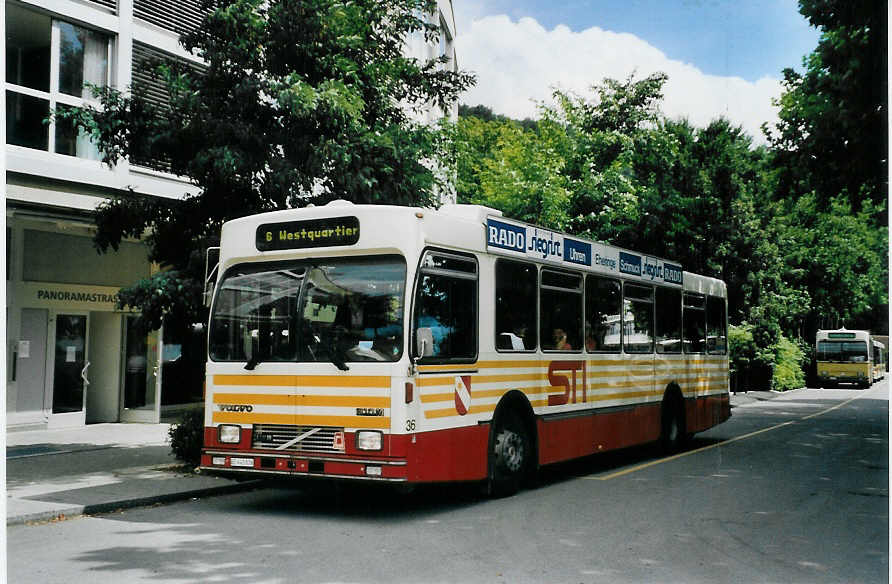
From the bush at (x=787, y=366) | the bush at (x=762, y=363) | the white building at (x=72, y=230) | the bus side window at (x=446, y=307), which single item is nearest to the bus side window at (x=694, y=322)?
the white building at (x=72, y=230)

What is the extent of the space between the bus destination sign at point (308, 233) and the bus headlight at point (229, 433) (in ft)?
5.91

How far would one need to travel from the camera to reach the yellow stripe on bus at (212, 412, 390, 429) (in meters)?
8.48

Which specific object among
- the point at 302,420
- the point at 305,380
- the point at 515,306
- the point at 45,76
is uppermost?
the point at 45,76

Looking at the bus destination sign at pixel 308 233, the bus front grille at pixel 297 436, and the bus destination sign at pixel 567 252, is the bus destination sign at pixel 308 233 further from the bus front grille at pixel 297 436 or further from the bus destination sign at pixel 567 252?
the bus front grille at pixel 297 436

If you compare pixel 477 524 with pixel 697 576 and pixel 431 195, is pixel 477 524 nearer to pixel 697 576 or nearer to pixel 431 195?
pixel 697 576

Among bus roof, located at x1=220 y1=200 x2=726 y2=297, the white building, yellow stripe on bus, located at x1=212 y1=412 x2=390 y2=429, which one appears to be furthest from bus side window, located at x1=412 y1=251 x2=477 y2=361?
the white building

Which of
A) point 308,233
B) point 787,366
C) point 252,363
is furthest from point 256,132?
point 787,366

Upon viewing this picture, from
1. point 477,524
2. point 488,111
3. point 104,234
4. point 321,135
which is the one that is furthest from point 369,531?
point 488,111

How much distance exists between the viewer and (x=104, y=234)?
12422 millimetres

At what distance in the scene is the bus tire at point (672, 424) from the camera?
1441 centimetres

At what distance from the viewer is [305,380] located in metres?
8.83

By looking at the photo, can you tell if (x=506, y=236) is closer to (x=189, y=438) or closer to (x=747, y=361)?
(x=189, y=438)

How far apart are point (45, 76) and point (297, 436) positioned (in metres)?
10.7

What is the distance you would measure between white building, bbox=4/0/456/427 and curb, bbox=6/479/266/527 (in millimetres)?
4915
